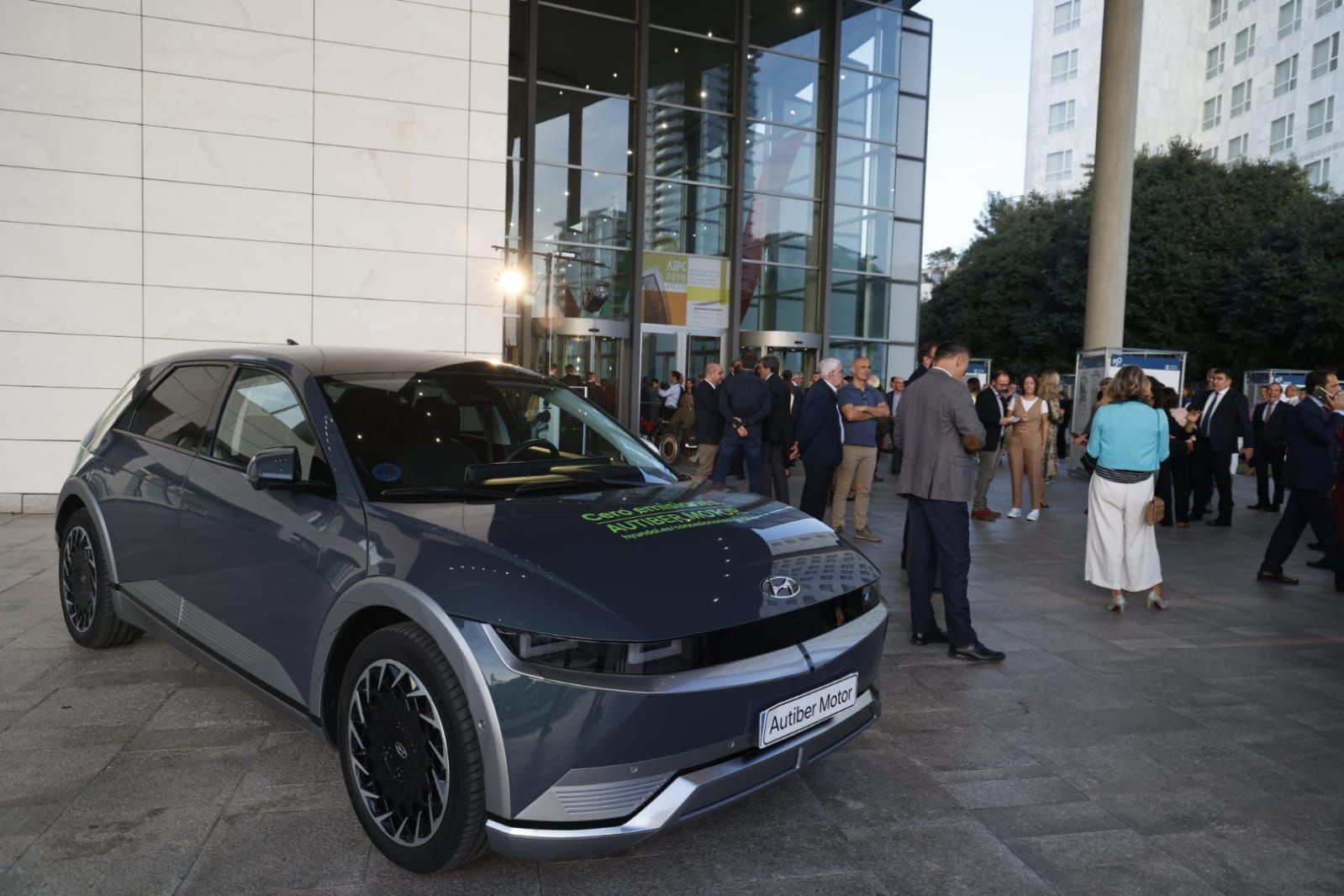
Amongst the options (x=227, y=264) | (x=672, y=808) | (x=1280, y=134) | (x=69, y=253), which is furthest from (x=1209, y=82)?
(x=672, y=808)

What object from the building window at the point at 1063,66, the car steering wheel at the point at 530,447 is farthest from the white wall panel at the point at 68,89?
the building window at the point at 1063,66

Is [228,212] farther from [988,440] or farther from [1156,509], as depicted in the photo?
[1156,509]

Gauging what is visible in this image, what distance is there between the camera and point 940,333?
40531mm

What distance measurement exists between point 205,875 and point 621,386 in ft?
59.9

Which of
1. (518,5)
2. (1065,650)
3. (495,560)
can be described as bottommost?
(1065,650)

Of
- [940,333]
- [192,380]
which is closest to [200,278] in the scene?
[192,380]

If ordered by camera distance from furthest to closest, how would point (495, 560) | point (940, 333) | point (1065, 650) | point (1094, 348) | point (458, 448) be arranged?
1. point (940, 333)
2. point (1094, 348)
3. point (1065, 650)
4. point (458, 448)
5. point (495, 560)

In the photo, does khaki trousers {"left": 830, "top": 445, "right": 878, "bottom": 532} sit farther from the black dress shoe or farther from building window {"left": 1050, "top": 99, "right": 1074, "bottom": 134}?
building window {"left": 1050, "top": 99, "right": 1074, "bottom": 134}

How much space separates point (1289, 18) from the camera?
44.6 m

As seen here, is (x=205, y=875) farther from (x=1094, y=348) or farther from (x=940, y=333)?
(x=940, y=333)

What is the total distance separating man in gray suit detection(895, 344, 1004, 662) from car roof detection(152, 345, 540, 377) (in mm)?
2433

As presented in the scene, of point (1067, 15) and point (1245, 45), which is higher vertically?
point (1067, 15)

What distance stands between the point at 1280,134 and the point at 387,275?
51.3 m

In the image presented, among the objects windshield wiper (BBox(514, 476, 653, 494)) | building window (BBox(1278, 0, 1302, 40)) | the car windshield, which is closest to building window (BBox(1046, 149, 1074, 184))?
building window (BBox(1278, 0, 1302, 40))
